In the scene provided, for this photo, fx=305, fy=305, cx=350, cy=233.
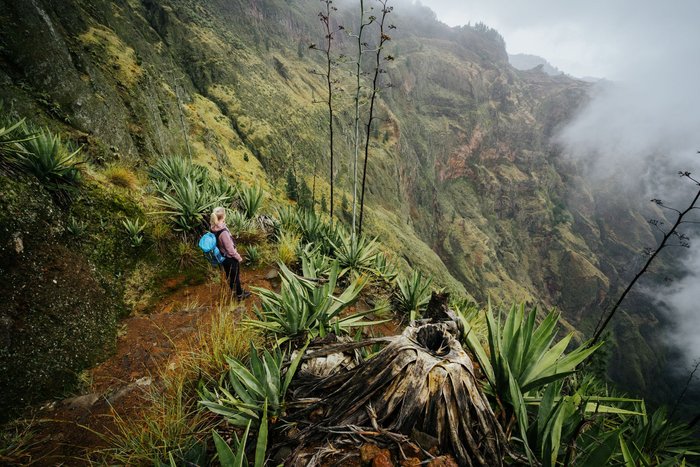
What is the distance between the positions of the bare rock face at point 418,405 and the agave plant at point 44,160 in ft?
14.6

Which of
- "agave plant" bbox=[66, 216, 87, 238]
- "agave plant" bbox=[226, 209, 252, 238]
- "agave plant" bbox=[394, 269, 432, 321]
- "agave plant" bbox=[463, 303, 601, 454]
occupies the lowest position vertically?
"agave plant" bbox=[394, 269, 432, 321]

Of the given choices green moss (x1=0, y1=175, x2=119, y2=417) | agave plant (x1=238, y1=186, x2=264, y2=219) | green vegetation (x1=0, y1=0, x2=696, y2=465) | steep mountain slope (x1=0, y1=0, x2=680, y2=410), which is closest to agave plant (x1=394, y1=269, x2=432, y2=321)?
green vegetation (x1=0, y1=0, x2=696, y2=465)

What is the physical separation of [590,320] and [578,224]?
44756mm

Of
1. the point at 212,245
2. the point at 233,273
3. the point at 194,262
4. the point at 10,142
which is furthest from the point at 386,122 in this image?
the point at 10,142

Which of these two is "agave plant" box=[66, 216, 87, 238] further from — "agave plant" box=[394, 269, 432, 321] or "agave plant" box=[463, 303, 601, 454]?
"agave plant" box=[463, 303, 601, 454]

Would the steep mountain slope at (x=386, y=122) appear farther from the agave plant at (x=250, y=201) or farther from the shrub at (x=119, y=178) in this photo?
the agave plant at (x=250, y=201)

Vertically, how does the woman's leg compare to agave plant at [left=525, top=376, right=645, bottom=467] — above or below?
below

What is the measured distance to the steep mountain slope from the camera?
11.4m

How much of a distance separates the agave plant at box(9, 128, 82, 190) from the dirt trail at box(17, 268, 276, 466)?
6.70ft

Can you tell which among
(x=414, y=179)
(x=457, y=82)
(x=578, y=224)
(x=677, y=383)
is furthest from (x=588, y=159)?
(x=414, y=179)

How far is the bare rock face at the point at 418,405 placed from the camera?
1.53 m

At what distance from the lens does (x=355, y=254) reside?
5.67 metres

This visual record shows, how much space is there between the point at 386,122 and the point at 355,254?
80256 mm

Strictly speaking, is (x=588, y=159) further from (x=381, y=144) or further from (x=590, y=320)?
(x=381, y=144)
